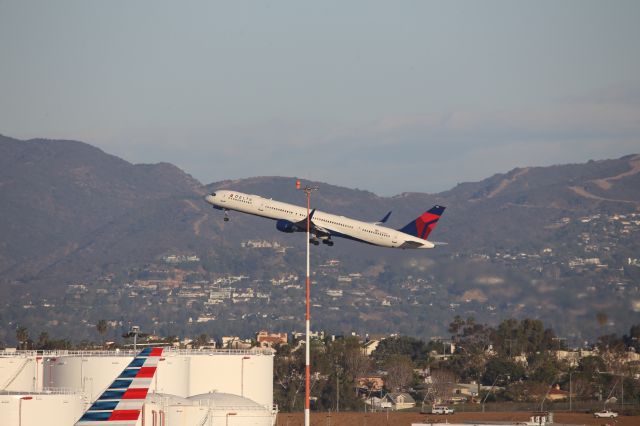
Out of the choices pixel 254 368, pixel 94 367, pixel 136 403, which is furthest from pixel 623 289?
pixel 136 403

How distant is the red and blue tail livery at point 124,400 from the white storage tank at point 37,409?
35.7 meters

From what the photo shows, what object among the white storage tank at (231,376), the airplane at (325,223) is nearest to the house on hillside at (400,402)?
the airplane at (325,223)

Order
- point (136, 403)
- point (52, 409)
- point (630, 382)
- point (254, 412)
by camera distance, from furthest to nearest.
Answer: point (630, 382)
point (254, 412)
point (52, 409)
point (136, 403)

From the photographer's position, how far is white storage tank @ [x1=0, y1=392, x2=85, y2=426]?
3479 inches

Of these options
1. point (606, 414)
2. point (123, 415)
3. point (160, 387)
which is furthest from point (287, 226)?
point (123, 415)

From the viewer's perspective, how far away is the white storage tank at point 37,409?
8838 centimetres

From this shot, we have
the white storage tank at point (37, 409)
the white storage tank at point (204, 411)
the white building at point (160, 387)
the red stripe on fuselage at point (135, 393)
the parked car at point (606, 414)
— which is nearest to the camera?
the red stripe on fuselage at point (135, 393)

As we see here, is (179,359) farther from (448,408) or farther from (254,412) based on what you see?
(448,408)

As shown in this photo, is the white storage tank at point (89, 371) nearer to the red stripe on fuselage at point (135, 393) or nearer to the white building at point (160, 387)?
the white building at point (160, 387)

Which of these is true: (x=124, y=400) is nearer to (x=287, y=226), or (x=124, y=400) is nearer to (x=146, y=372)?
(x=146, y=372)

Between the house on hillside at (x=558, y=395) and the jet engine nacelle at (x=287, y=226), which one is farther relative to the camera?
the house on hillside at (x=558, y=395)

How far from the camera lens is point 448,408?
17188 cm

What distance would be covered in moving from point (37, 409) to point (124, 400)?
3777cm

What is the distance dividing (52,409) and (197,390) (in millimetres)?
40478
